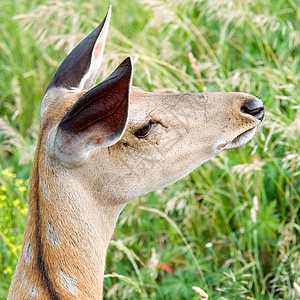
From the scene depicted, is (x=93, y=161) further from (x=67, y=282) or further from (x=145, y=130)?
(x=67, y=282)

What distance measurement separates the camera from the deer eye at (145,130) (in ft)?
8.11

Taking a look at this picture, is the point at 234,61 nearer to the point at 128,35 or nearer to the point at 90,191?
the point at 128,35

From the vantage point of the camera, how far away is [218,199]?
3.98 metres

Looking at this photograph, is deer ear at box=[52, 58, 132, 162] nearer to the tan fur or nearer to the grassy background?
the tan fur

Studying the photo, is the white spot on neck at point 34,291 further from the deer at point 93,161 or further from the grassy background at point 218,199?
the grassy background at point 218,199

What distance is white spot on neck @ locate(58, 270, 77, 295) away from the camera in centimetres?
239

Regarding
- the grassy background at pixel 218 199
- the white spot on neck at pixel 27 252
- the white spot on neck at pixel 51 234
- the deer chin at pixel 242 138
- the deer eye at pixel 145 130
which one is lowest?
the grassy background at pixel 218 199

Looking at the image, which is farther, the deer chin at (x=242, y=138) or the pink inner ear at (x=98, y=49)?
the pink inner ear at (x=98, y=49)

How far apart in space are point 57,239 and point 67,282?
0.17 metres

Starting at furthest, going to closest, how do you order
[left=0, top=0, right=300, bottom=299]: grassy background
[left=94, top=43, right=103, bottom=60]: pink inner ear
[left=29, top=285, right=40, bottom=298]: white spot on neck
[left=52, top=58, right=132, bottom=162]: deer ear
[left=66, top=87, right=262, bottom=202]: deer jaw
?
1. [left=0, top=0, right=300, bottom=299]: grassy background
2. [left=94, top=43, right=103, bottom=60]: pink inner ear
3. [left=66, top=87, right=262, bottom=202]: deer jaw
4. [left=29, top=285, right=40, bottom=298]: white spot on neck
5. [left=52, top=58, right=132, bottom=162]: deer ear

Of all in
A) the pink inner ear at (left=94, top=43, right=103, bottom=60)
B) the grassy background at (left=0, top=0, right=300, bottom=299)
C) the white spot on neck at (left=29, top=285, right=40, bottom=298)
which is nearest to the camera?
the white spot on neck at (left=29, top=285, right=40, bottom=298)

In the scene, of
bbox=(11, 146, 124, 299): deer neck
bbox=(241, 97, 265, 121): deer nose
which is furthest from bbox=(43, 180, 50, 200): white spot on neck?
bbox=(241, 97, 265, 121): deer nose

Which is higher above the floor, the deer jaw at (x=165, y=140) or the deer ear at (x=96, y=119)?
the deer ear at (x=96, y=119)

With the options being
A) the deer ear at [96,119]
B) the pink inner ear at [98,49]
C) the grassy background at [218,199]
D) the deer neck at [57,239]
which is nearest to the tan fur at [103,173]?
the deer neck at [57,239]
